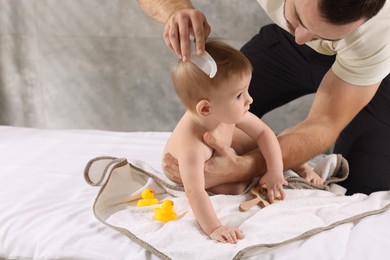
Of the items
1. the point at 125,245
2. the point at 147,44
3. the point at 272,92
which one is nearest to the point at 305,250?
the point at 125,245

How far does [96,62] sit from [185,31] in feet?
4.54

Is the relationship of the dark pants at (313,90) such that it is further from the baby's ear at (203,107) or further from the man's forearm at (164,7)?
the baby's ear at (203,107)

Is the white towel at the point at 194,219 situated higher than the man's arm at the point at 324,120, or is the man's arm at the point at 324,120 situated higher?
the man's arm at the point at 324,120

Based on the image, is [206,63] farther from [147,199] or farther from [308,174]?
[308,174]

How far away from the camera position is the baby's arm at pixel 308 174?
5.26ft

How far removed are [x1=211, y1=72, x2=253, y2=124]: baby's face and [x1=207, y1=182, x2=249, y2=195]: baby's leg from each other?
222 mm

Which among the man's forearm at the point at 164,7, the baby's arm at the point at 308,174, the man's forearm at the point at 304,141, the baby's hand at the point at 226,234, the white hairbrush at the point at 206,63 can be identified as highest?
the man's forearm at the point at 164,7

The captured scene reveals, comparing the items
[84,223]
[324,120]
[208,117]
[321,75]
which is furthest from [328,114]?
[84,223]

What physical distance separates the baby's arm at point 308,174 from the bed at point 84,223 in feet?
0.27

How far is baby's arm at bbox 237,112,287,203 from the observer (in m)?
1.48

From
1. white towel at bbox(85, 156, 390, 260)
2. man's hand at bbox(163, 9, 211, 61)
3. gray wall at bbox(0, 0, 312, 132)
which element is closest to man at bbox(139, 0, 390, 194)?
man's hand at bbox(163, 9, 211, 61)

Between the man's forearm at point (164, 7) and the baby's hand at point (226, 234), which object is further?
the man's forearm at point (164, 7)

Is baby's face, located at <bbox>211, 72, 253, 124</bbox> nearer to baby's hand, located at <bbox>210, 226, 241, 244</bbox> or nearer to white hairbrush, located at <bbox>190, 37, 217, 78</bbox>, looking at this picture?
white hairbrush, located at <bbox>190, 37, 217, 78</bbox>

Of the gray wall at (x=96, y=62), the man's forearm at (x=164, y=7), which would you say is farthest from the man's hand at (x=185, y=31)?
the gray wall at (x=96, y=62)
